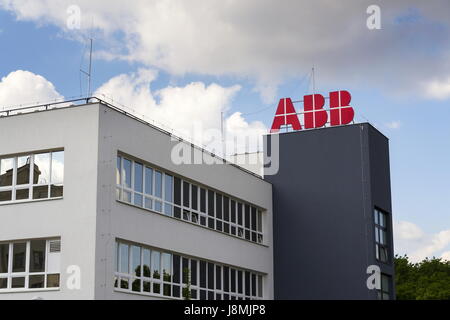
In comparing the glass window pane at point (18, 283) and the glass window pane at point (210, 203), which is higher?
the glass window pane at point (210, 203)

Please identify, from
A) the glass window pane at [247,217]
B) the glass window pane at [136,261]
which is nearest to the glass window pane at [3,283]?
the glass window pane at [136,261]

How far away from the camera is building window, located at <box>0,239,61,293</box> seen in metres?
25.7

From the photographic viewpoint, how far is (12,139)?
1075 inches

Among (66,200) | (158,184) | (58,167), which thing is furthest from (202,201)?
(66,200)

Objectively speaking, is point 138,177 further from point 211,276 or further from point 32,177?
point 211,276

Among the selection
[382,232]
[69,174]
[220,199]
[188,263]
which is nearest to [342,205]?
[382,232]

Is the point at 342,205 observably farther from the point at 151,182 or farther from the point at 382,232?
the point at 151,182

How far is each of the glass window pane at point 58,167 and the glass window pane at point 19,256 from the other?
2.45 m

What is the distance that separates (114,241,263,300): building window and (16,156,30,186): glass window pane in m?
3.92

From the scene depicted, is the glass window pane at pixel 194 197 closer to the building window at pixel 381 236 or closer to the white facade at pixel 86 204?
the white facade at pixel 86 204

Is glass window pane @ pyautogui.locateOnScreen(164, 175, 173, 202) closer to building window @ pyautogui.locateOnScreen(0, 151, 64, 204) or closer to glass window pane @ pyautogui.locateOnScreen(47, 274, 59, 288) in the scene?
building window @ pyautogui.locateOnScreen(0, 151, 64, 204)

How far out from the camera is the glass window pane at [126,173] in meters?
27.4

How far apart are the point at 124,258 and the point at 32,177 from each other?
4243mm
